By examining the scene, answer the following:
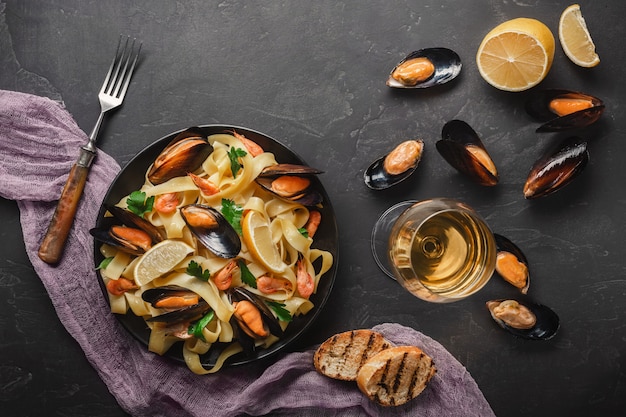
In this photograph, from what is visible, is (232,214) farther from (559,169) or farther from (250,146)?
(559,169)

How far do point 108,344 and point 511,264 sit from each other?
202 cm

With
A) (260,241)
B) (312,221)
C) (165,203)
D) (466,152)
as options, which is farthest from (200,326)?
(466,152)

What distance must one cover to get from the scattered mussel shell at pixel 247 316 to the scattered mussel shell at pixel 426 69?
125cm

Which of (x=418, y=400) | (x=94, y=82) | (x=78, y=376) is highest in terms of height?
(x=94, y=82)

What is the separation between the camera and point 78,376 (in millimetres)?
2967

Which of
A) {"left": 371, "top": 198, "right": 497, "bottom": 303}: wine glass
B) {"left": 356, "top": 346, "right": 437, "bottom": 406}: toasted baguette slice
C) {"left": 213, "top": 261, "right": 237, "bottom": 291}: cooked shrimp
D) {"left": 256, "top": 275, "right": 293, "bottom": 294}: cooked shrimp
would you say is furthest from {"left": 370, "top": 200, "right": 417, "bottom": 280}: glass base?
{"left": 213, "top": 261, "right": 237, "bottom": 291}: cooked shrimp

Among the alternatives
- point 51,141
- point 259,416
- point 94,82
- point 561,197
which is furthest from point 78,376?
point 561,197

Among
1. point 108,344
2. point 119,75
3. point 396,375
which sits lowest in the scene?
point 396,375

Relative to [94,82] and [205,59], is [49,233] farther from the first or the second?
[205,59]

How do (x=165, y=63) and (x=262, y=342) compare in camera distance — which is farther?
(x=165, y=63)

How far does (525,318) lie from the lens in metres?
3.00

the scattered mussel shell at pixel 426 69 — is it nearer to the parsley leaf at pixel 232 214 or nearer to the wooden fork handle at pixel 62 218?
the parsley leaf at pixel 232 214

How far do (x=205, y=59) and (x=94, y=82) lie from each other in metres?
0.56

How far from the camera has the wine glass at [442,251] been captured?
2541 mm
